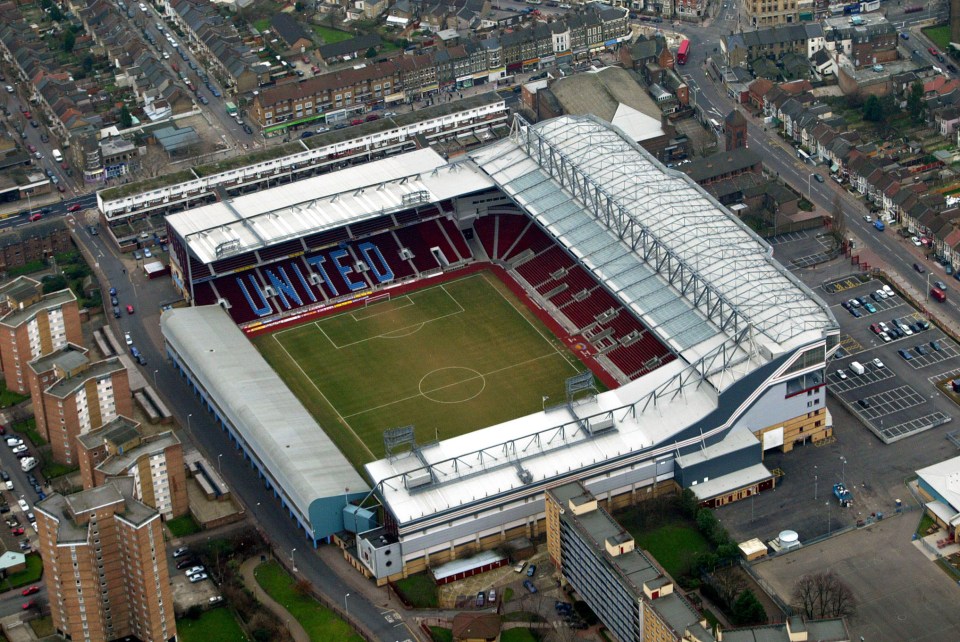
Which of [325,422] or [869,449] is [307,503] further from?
[869,449]

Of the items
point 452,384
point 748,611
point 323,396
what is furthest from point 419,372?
point 748,611

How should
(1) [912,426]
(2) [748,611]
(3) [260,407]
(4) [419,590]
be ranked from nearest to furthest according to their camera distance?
(2) [748,611] < (4) [419,590] < (1) [912,426] < (3) [260,407]

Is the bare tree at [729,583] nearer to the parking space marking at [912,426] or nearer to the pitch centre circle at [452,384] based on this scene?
the parking space marking at [912,426]

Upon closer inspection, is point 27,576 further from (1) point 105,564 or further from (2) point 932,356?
(2) point 932,356

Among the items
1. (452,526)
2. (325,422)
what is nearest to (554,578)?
(452,526)

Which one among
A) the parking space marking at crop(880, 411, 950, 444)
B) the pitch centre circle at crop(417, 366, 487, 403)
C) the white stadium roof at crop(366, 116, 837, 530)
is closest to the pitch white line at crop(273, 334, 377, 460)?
the pitch centre circle at crop(417, 366, 487, 403)

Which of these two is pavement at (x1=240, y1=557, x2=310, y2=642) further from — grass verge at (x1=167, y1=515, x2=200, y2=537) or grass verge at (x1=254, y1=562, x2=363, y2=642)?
grass verge at (x1=167, y1=515, x2=200, y2=537)
